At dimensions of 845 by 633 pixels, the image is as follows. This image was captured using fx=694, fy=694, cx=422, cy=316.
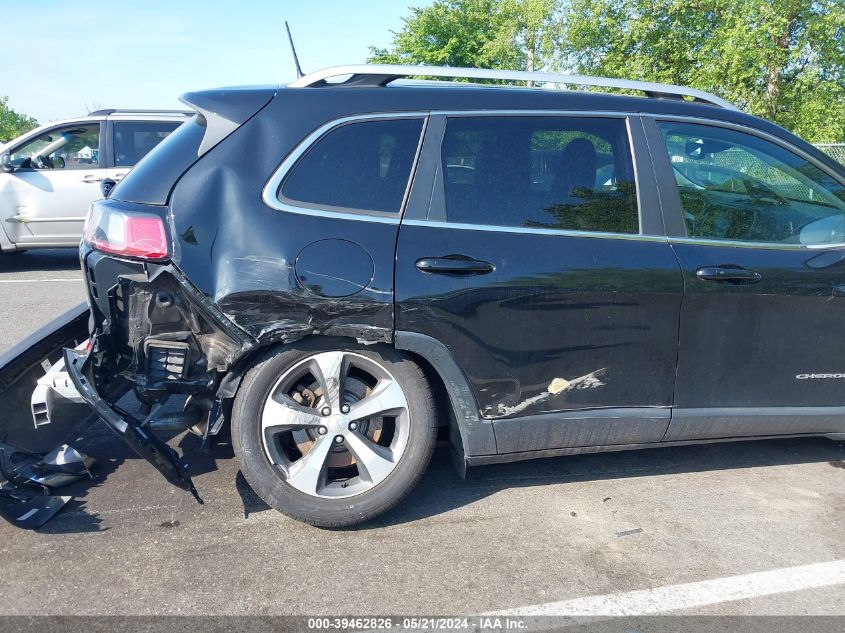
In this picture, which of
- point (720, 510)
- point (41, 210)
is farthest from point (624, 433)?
point (41, 210)

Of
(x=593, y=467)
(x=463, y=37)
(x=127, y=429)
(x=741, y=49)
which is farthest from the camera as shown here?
(x=463, y=37)

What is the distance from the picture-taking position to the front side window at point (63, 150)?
898 centimetres

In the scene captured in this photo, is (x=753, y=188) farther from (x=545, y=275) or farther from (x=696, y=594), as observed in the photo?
(x=696, y=594)

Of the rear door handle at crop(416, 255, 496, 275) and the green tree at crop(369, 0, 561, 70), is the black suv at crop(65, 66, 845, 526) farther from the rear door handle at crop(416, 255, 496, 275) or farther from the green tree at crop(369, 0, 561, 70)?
the green tree at crop(369, 0, 561, 70)

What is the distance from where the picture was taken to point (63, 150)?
9102 mm

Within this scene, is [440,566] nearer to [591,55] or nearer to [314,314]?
[314,314]

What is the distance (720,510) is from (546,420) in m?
0.98

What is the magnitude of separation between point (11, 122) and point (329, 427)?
50.2 meters

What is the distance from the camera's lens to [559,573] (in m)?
2.80

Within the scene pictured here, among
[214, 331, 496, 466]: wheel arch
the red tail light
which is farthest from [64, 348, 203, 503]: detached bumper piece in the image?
the red tail light

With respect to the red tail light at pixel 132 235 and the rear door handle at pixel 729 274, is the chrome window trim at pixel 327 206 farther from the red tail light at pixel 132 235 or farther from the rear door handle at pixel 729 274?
the rear door handle at pixel 729 274

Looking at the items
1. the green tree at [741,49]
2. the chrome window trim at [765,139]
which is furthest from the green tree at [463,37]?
the chrome window trim at [765,139]

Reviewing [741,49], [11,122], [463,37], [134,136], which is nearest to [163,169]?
[134,136]

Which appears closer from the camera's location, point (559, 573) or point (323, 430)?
point (559, 573)
